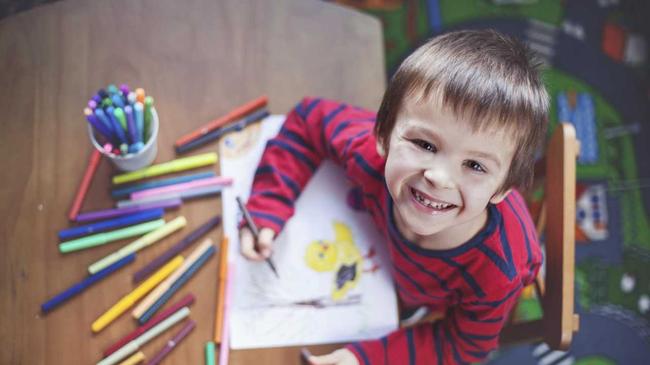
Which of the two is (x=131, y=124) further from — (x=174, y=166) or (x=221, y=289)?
(x=221, y=289)

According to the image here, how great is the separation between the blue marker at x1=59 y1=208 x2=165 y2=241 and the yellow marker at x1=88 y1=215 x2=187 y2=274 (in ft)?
0.07

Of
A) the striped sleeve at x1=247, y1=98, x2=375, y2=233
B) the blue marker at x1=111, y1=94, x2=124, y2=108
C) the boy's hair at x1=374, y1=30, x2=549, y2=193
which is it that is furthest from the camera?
the striped sleeve at x1=247, y1=98, x2=375, y2=233

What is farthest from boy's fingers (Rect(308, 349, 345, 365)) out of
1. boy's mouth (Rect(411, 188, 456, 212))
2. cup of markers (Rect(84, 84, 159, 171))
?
cup of markers (Rect(84, 84, 159, 171))

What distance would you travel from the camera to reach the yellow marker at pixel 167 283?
71cm

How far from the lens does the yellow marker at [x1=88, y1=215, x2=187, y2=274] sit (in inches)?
28.5

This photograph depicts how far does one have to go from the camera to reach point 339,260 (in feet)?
2.48

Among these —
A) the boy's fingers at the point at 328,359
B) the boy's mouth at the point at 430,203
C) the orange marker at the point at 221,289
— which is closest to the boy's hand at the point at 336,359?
the boy's fingers at the point at 328,359

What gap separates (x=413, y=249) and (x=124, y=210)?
38cm

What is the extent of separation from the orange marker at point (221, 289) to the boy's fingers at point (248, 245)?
0.02 metres

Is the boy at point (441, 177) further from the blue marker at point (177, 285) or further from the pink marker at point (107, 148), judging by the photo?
the pink marker at point (107, 148)

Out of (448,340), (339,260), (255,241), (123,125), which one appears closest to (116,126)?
(123,125)

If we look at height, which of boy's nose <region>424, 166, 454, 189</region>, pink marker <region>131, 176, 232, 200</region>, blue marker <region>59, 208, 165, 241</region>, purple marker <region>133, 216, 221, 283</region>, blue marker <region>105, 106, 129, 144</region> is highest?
blue marker <region>105, 106, 129, 144</region>

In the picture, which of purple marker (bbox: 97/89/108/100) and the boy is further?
purple marker (bbox: 97/89/108/100)

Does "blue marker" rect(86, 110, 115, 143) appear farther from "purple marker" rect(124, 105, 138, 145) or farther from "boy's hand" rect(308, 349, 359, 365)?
"boy's hand" rect(308, 349, 359, 365)
